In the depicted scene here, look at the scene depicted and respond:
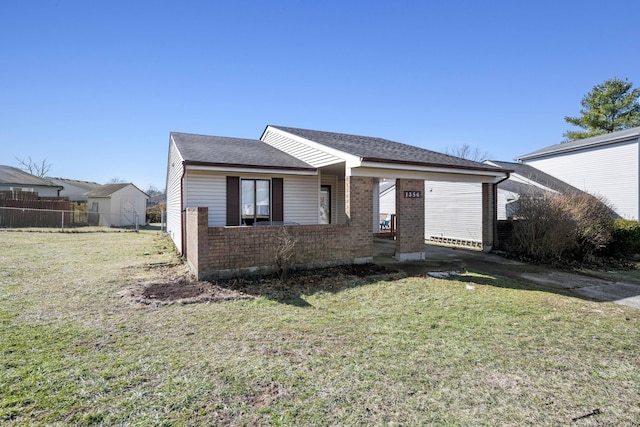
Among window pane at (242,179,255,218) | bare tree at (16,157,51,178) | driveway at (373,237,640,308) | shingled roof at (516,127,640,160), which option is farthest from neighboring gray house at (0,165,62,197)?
shingled roof at (516,127,640,160)

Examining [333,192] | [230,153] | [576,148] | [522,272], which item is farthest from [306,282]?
[576,148]

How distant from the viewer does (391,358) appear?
366 cm

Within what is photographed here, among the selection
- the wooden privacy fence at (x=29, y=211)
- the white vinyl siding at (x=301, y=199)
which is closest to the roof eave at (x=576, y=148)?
the white vinyl siding at (x=301, y=199)

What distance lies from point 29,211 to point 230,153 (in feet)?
68.4

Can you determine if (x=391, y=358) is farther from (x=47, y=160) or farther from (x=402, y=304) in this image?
(x=47, y=160)

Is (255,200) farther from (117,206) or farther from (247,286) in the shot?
(117,206)

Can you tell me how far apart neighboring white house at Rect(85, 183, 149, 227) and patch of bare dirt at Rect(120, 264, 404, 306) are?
2375cm

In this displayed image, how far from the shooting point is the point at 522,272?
9023 mm

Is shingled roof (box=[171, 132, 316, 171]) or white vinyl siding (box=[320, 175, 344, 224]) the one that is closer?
shingled roof (box=[171, 132, 316, 171])

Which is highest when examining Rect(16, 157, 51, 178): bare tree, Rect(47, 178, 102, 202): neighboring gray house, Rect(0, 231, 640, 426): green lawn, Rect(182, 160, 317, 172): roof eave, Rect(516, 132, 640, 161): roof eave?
Rect(16, 157, 51, 178): bare tree

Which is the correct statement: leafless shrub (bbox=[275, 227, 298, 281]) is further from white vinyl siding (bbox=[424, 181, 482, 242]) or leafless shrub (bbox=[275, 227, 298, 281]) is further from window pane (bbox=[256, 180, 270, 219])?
white vinyl siding (bbox=[424, 181, 482, 242])

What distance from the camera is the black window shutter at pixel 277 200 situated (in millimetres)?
10992

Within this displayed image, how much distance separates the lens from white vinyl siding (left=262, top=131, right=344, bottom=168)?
10281 millimetres

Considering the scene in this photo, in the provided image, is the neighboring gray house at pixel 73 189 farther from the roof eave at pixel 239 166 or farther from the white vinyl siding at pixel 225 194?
the roof eave at pixel 239 166
